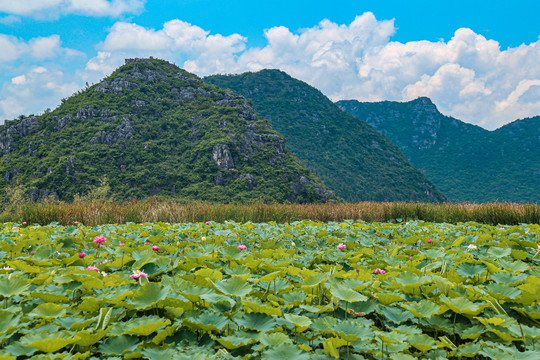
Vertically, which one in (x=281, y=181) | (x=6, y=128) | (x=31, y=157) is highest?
(x=6, y=128)

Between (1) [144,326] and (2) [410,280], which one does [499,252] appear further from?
(1) [144,326]

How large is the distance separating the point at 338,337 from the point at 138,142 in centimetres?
5080

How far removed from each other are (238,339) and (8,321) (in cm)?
109

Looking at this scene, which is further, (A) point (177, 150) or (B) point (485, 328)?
(A) point (177, 150)

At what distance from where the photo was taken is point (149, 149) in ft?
153

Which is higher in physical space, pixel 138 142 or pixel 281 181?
pixel 138 142

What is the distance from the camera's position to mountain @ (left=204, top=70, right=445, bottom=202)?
68312 mm

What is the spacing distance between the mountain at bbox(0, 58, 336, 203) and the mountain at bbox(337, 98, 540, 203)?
48965 mm

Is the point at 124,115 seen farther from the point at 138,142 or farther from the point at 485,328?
the point at 485,328

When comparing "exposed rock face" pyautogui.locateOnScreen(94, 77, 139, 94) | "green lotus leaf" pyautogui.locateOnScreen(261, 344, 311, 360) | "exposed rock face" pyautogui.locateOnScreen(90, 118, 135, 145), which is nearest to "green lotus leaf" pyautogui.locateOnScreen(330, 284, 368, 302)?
"green lotus leaf" pyautogui.locateOnScreen(261, 344, 311, 360)

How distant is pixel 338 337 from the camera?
57.8 inches

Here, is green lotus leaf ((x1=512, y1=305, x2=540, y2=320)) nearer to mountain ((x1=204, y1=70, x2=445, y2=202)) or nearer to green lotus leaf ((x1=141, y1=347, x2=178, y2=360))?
green lotus leaf ((x1=141, y1=347, x2=178, y2=360))

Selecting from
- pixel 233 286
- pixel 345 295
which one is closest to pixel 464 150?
pixel 345 295

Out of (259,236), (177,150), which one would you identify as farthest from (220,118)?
(259,236)
